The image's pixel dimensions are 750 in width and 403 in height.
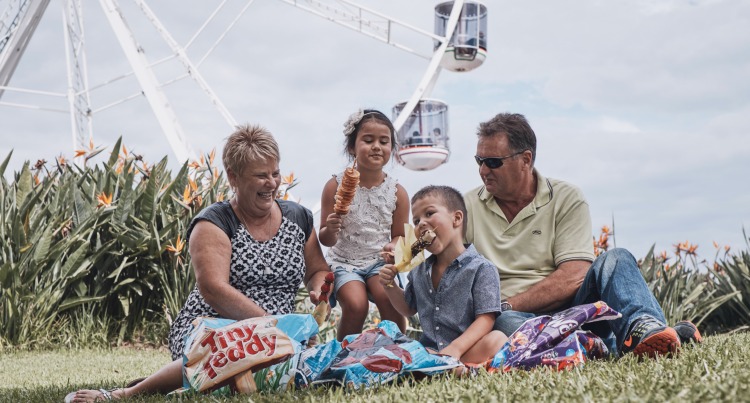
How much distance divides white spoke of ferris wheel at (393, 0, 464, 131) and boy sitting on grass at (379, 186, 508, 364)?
1132 cm

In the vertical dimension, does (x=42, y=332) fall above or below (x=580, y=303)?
below

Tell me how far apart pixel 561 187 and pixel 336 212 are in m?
1.03

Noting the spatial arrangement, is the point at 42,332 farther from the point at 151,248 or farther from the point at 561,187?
the point at 561,187

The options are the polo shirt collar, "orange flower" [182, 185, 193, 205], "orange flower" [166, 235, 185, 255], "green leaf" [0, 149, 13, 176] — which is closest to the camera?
the polo shirt collar

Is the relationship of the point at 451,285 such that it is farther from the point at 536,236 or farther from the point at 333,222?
the point at 333,222

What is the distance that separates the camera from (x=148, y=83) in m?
13.3

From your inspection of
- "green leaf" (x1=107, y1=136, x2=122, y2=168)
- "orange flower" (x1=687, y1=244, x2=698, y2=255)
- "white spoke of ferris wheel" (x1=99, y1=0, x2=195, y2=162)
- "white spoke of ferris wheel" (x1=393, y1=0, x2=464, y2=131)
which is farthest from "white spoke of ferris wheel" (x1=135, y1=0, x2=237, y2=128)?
"orange flower" (x1=687, y1=244, x2=698, y2=255)

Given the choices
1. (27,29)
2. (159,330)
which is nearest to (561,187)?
(159,330)

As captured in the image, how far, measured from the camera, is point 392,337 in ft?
9.03

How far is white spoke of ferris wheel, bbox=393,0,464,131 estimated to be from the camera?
14.7m

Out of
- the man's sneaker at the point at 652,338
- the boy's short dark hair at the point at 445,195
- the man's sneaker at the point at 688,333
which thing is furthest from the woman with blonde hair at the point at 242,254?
the man's sneaker at the point at 688,333

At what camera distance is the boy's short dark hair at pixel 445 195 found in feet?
9.98

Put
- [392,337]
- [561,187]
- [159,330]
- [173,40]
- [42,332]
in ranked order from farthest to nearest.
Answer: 1. [173,40]
2. [159,330]
3. [42,332]
4. [561,187]
5. [392,337]

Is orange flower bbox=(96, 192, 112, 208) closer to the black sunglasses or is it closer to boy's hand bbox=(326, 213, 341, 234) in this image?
boy's hand bbox=(326, 213, 341, 234)
